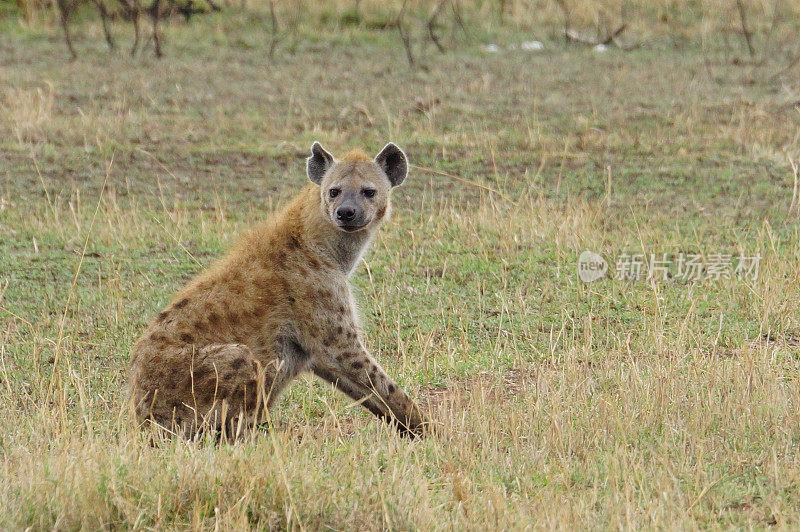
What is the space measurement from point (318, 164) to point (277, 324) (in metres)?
0.95

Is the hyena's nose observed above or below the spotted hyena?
above

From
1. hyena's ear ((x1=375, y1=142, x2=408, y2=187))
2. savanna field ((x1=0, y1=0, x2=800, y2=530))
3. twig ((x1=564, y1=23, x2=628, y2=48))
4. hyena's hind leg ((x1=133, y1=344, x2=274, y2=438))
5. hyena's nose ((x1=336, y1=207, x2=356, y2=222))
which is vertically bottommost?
savanna field ((x1=0, y1=0, x2=800, y2=530))

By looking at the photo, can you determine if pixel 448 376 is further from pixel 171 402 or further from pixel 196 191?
pixel 196 191

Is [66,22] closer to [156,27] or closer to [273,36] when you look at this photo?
[156,27]

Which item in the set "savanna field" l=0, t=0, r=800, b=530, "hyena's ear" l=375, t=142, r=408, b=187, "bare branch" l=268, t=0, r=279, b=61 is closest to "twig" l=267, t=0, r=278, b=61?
"bare branch" l=268, t=0, r=279, b=61

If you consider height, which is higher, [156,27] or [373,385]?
[156,27]

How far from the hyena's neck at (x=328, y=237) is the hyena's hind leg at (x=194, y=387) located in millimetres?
810

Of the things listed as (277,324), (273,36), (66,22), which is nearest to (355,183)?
(277,324)

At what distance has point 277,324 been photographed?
419cm

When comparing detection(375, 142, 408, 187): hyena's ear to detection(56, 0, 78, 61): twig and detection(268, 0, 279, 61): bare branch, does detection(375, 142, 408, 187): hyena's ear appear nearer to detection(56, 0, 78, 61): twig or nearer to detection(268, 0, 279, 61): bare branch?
detection(56, 0, 78, 61): twig

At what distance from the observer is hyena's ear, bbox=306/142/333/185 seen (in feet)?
15.9

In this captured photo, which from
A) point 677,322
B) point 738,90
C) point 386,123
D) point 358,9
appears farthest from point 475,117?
point 677,322

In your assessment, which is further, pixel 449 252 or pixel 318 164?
pixel 449 252

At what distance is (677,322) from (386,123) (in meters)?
5.91
